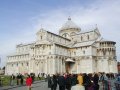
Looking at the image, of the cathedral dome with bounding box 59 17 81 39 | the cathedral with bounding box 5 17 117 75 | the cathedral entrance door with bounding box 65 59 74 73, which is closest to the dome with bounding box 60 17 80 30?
the cathedral dome with bounding box 59 17 81 39

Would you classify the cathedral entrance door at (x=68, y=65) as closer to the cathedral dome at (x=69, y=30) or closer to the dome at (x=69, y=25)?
the cathedral dome at (x=69, y=30)

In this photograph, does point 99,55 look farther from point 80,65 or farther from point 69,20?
point 69,20

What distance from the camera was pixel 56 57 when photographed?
63.8 m

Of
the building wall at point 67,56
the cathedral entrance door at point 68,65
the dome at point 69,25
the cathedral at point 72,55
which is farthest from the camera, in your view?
the dome at point 69,25

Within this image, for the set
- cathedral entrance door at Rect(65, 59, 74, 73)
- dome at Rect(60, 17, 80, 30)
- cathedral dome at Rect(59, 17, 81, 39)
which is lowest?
cathedral entrance door at Rect(65, 59, 74, 73)

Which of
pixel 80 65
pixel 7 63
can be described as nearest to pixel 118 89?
pixel 80 65

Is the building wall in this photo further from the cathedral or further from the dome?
the dome

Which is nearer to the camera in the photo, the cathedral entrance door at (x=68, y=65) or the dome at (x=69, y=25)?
the cathedral entrance door at (x=68, y=65)

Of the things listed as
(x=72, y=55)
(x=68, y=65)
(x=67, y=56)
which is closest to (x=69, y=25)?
(x=72, y=55)

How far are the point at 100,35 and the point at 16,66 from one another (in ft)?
114

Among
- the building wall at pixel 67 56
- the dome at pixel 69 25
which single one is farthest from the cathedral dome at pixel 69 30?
the building wall at pixel 67 56

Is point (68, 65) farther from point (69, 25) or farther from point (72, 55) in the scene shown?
point (69, 25)

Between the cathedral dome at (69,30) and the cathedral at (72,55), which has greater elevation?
the cathedral dome at (69,30)

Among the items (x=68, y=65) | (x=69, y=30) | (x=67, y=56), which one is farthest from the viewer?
(x=69, y=30)
